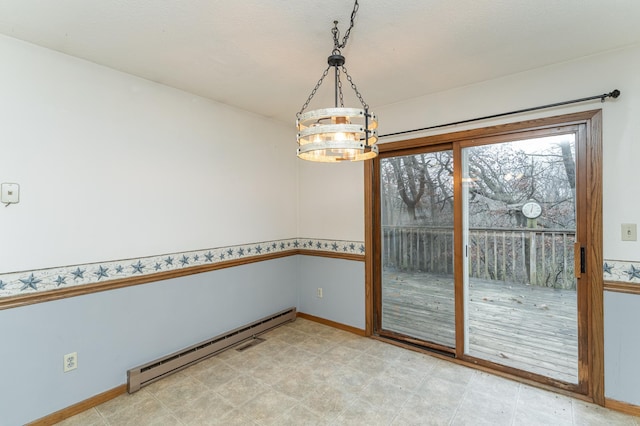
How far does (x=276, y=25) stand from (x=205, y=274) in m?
2.22

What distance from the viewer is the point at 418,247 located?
9.84 ft

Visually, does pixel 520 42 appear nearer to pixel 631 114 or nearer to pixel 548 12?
pixel 548 12

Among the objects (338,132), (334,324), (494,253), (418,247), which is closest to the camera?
(338,132)

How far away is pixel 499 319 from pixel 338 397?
1628 mm

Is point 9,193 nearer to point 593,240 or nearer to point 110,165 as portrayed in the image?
point 110,165

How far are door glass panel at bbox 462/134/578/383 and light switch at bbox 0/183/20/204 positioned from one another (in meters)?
3.37

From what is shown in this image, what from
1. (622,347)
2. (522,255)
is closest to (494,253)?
(522,255)

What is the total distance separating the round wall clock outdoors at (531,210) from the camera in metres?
2.38

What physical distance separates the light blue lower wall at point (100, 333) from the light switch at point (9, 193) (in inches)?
27.0

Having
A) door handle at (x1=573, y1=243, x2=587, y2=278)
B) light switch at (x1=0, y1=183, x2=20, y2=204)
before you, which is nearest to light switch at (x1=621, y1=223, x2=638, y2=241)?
door handle at (x1=573, y1=243, x2=587, y2=278)

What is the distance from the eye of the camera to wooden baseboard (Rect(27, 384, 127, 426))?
1912 millimetres

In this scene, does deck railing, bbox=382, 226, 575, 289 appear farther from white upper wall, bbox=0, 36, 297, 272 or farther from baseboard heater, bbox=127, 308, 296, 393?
white upper wall, bbox=0, 36, 297, 272

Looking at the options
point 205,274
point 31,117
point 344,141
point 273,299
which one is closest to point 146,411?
point 205,274

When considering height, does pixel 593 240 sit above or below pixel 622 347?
above
